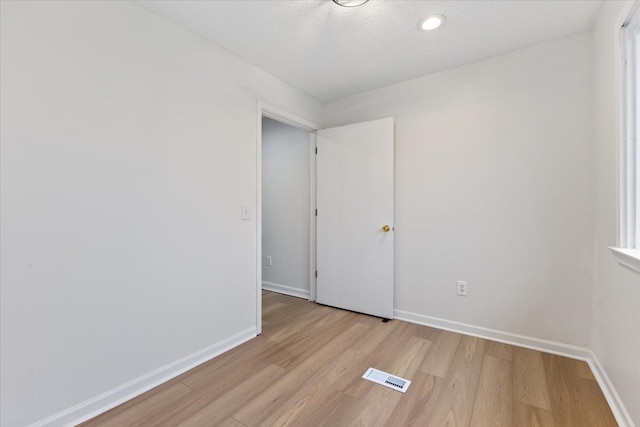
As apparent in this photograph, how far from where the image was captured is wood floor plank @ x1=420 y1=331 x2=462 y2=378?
1.95 metres

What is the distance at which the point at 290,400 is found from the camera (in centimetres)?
167

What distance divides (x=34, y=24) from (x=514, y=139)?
3095 millimetres

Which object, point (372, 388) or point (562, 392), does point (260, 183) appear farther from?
point (562, 392)

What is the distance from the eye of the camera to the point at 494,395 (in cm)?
168

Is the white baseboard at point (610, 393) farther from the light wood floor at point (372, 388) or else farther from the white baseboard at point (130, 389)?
the white baseboard at point (130, 389)

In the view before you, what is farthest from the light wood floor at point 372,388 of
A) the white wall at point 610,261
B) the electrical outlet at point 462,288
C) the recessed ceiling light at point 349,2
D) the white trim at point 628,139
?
the recessed ceiling light at point 349,2

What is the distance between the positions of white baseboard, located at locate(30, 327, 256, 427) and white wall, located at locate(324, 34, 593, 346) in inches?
70.2

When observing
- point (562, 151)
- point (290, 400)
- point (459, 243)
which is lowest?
point (290, 400)

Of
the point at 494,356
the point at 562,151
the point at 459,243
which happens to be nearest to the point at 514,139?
the point at 562,151

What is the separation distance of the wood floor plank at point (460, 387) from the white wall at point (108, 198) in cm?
159

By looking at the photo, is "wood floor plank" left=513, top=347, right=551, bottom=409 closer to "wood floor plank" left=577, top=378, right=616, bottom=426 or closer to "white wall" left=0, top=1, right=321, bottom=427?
"wood floor plank" left=577, top=378, right=616, bottom=426

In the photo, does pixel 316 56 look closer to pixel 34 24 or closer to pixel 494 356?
pixel 34 24

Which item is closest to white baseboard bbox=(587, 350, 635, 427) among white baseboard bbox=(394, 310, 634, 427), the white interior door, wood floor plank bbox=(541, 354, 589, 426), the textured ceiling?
white baseboard bbox=(394, 310, 634, 427)

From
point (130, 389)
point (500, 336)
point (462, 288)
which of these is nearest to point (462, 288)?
point (462, 288)
